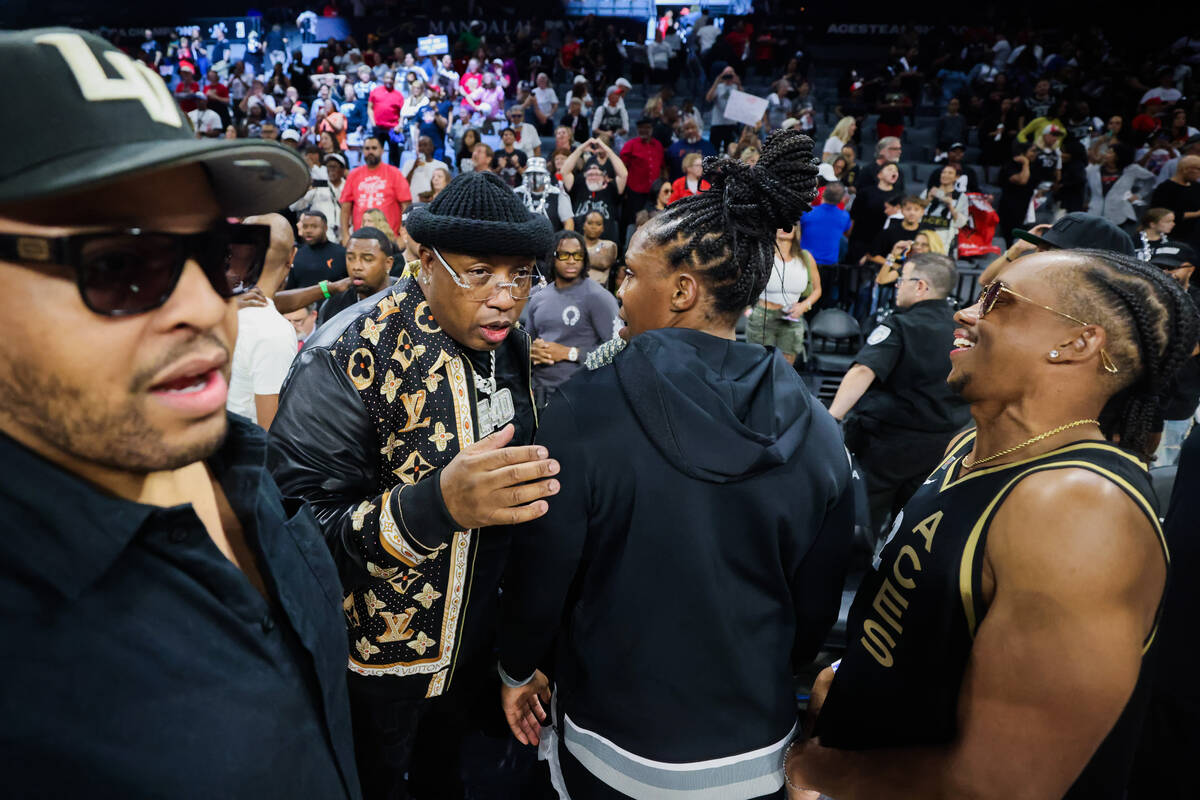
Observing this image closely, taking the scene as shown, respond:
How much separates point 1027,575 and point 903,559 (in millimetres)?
335

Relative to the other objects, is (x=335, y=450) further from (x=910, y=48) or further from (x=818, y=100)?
(x=910, y=48)

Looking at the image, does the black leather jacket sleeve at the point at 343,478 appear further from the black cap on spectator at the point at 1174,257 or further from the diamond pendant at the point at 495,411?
the black cap on spectator at the point at 1174,257

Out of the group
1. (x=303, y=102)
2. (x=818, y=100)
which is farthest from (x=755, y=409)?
(x=303, y=102)

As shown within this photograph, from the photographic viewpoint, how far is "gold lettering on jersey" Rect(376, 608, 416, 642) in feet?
6.72

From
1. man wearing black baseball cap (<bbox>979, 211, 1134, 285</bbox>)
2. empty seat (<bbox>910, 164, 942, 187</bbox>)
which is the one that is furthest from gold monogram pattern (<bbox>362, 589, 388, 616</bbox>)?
empty seat (<bbox>910, 164, 942, 187</bbox>)

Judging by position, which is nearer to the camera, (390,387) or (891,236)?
(390,387)

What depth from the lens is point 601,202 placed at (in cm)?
872

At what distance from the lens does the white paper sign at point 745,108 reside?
31.2 feet

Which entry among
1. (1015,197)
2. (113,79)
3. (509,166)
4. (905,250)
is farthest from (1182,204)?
(113,79)

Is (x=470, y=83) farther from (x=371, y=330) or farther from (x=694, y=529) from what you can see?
(x=694, y=529)

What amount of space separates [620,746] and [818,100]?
54.8 feet

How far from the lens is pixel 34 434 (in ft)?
2.78

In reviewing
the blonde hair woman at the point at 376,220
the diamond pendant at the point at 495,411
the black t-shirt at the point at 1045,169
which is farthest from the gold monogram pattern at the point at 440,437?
the black t-shirt at the point at 1045,169

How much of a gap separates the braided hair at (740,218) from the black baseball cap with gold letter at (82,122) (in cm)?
107
